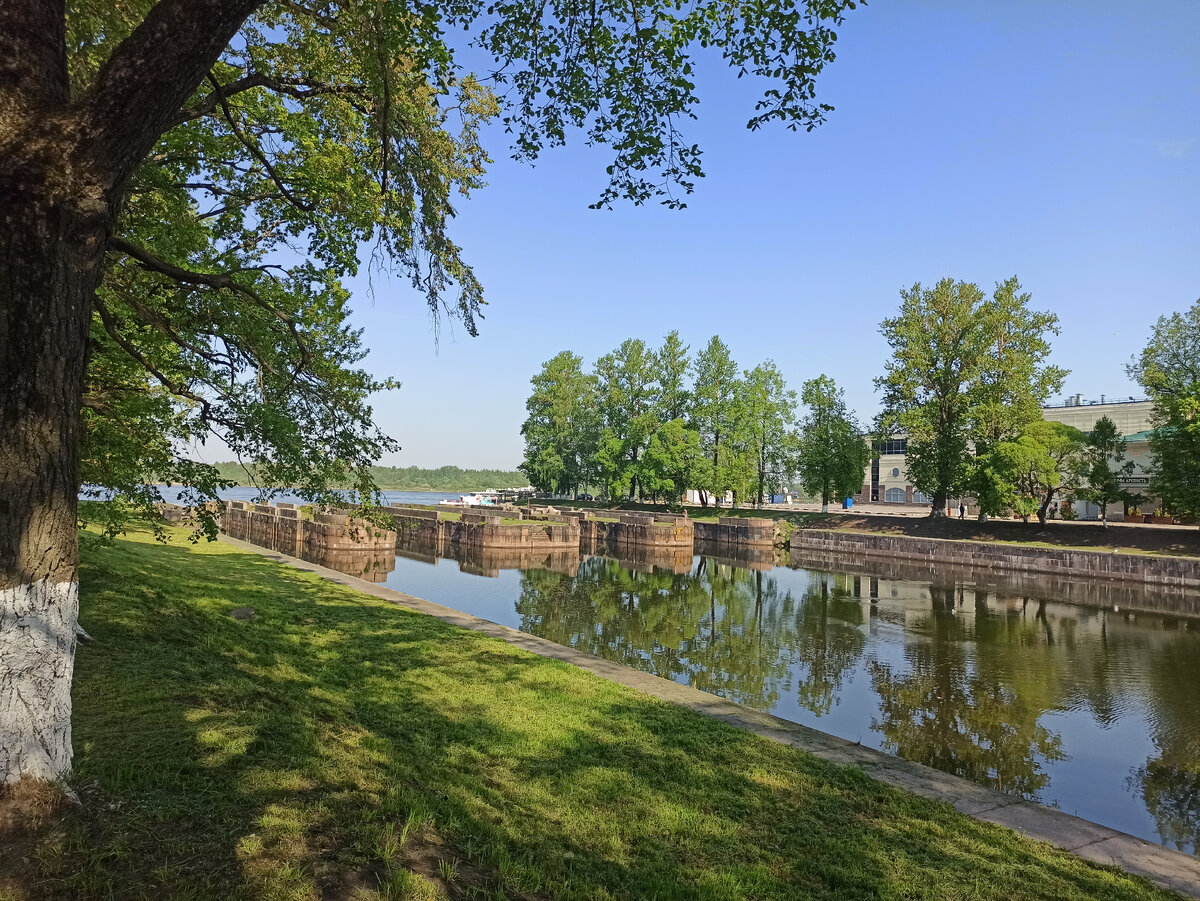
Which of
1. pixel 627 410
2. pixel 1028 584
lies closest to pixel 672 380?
pixel 627 410

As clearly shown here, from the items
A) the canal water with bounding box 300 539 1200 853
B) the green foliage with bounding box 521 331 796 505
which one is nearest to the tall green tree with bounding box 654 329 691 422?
the green foliage with bounding box 521 331 796 505

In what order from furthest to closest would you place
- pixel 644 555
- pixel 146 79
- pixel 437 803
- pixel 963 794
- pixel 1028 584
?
1. pixel 644 555
2. pixel 1028 584
3. pixel 963 794
4. pixel 437 803
5. pixel 146 79

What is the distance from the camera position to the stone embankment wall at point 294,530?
121ft

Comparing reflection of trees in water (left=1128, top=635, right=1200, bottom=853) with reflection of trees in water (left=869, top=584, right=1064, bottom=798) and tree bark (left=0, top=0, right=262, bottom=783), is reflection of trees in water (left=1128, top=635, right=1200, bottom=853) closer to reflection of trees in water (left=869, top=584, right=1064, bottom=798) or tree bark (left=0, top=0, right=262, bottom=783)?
reflection of trees in water (left=869, top=584, right=1064, bottom=798)

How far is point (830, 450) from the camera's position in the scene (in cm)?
5328

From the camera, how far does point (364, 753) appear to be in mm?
5867

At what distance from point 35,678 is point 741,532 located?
155ft

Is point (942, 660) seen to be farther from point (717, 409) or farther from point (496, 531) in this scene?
point (717, 409)

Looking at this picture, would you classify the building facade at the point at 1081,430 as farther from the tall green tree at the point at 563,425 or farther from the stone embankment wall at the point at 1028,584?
the tall green tree at the point at 563,425

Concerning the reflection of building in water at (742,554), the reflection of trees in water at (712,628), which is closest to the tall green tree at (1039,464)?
the reflection of building in water at (742,554)

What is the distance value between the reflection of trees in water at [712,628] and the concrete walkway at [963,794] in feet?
10.8

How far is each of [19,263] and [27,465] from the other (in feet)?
3.04

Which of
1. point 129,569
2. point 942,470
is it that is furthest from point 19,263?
point 942,470

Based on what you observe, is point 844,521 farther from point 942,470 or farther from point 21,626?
point 21,626
